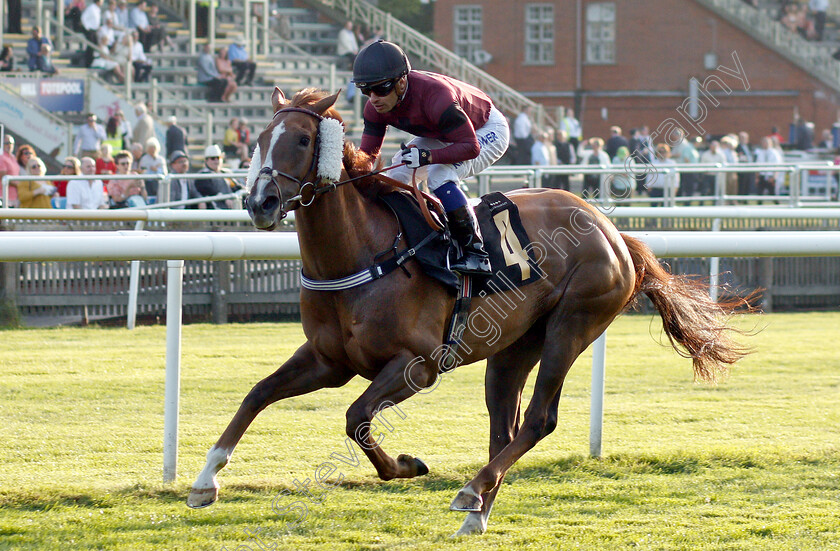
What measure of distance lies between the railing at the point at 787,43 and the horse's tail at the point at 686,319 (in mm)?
29665

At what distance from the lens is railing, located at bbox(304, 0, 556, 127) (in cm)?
2372

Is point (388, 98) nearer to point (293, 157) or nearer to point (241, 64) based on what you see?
point (293, 157)

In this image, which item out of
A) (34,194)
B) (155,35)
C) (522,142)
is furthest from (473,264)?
(155,35)

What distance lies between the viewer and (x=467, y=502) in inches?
148

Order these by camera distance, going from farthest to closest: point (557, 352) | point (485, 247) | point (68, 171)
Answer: point (68, 171), point (557, 352), point (485, 247)

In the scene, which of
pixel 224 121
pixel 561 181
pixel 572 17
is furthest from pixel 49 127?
pixel 572 17

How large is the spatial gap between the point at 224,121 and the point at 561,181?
296 inches

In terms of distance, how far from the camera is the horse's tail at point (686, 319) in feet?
15.6

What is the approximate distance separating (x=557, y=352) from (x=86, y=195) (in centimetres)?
705

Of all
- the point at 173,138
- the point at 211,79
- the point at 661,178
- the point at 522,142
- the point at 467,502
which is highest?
the point at 211,79

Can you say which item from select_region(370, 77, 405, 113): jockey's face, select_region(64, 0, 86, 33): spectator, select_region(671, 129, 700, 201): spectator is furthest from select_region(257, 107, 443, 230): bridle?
select_region(64, 0, 86, 33): spectator

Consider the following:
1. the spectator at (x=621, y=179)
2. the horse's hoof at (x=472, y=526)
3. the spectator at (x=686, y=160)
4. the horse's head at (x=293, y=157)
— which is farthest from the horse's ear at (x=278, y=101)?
the spectator at (x=686, y=160)

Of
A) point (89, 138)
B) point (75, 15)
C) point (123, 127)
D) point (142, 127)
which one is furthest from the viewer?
point (75, 15)

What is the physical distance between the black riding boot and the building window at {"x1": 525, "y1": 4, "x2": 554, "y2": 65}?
30.4 metres
